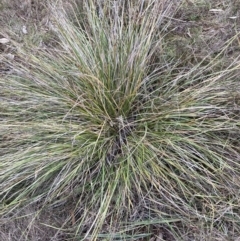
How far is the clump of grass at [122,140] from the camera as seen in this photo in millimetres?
1808

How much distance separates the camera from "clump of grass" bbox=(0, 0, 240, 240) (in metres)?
1.81

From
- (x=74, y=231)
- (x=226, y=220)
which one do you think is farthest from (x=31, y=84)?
(x=226, y=220)

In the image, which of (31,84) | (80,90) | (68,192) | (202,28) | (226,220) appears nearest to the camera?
(226,220)

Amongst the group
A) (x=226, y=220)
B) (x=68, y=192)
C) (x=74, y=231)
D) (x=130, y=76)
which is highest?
(x=130, y=76)

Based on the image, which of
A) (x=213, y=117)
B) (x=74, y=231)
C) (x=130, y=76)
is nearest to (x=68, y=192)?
(x=74, y=231)

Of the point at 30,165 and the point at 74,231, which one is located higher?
the point at 30,165

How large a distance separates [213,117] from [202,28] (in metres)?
0.79

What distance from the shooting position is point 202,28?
2514 millimetres

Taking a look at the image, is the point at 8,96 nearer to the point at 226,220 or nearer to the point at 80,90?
the point at 80,90

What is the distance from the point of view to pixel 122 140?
6.37ft

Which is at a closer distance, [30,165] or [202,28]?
[30,165]

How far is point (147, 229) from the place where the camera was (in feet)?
5.99

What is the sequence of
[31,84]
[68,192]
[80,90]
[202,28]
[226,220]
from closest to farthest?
[226,220] → [68,192] → [80,90] → [31,84] → [202,28]

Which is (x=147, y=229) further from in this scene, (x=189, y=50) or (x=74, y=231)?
(x=189, y=50)
